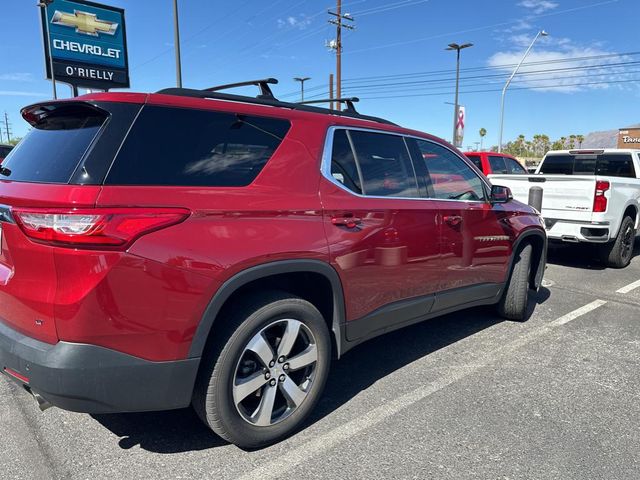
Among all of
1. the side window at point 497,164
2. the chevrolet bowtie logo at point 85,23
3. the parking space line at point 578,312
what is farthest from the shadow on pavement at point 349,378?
the chevrolet bowtie logo at point 85,23

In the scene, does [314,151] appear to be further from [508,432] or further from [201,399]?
[508,432]

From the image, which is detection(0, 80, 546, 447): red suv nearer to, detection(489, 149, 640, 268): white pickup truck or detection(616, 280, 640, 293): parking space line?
detection(616, 280, 640, 293): parking space line

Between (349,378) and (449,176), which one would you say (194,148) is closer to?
(349,378)

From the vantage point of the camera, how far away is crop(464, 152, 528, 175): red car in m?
12.2

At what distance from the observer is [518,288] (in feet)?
15.0

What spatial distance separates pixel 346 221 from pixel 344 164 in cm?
40

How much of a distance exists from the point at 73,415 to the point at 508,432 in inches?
102

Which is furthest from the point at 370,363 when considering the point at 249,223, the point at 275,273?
the point at 249,223

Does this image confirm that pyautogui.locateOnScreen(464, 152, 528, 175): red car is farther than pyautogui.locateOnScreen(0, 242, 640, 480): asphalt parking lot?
Yes

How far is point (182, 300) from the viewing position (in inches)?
84.6

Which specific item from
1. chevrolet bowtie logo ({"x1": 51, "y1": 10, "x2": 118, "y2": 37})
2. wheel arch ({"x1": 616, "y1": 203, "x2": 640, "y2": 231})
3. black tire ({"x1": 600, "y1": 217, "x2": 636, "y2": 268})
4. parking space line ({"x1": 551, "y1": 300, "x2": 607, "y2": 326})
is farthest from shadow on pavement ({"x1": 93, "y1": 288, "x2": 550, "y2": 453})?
chevrolet bowtie logo ({"x1": 51, "y1": 10, "x2": 118, "y2": 37})

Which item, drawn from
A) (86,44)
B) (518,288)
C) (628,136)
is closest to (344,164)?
(518,288)

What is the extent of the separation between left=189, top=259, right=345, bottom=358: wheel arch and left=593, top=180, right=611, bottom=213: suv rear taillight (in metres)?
5.37

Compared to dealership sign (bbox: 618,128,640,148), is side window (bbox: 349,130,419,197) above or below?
below
